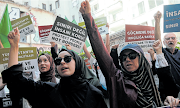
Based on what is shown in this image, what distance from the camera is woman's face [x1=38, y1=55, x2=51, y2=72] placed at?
2633 mm

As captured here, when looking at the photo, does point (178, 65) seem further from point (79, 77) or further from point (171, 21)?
point (79, 77)

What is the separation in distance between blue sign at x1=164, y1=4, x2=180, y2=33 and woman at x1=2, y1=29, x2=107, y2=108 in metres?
2.34

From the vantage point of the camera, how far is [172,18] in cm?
336

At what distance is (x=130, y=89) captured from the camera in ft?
5.56

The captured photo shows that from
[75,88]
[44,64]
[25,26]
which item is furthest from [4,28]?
[75,88]

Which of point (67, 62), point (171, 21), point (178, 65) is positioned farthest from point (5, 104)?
point (171, 21)

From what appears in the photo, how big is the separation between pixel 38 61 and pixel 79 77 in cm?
118

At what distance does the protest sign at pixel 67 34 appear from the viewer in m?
3.11

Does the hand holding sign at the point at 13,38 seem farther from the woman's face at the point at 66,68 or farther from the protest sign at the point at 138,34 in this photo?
the protest sign at the point at 138,34

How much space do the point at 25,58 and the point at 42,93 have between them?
1.35 m

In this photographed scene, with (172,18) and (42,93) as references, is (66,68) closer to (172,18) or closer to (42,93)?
(42,93)

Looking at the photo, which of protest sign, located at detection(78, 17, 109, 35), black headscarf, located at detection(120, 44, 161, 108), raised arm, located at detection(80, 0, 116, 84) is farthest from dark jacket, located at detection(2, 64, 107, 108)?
protest sign, located at detection(78, 17, 109, 35)

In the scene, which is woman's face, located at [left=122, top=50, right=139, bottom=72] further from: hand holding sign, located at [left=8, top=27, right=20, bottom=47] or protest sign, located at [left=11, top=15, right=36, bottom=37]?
protest sign, located at [left=11, top=15, right=36, bottom=37]

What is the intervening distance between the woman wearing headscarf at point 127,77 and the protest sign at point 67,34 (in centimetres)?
126
